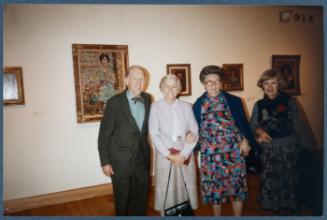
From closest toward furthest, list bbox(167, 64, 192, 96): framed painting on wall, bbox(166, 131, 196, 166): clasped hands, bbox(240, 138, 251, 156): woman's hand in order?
1. bbox(166, 131, 196, 166): clasped hands
2. bbox(240, 138, 251, 156): woman's hand
3. bbox(167, 64, 192, 96): framed painting on wall

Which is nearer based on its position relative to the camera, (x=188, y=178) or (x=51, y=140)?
(x=188, y=178)

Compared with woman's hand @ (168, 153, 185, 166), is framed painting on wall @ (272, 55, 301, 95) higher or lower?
higher

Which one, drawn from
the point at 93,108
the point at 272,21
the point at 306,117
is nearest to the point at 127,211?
the point at 93,108

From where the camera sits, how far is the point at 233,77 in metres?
2.47

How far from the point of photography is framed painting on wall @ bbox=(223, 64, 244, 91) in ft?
7.93

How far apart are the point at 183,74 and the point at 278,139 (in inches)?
44.8

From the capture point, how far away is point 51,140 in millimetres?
2467

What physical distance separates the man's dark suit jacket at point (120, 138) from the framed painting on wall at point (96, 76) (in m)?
0.44

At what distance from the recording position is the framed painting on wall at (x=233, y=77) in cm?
242

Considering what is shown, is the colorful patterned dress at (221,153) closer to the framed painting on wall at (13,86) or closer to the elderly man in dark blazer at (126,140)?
the elderly man in dark blazer at (126,140)

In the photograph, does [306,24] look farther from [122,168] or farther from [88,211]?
[88,211]

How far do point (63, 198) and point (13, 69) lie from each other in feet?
4.61

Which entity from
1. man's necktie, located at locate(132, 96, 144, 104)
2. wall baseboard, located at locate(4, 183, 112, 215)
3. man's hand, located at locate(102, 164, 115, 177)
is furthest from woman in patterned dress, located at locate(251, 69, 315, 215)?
wall baseboard, located at locate(4, 183, 112, 215)

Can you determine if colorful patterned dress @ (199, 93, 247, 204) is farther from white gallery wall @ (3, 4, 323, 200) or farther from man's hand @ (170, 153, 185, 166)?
white gallery wall @ (3, 4, 323, 200)
